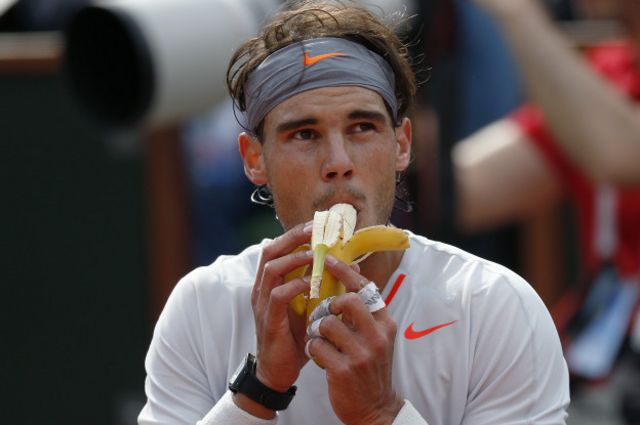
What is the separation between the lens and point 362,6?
10.5 ft

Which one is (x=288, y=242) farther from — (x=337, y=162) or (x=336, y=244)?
(x=337, y=162)

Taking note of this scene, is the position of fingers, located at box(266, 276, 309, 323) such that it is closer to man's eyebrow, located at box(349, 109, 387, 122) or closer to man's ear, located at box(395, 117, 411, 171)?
man's eyebrow, located at box(349, 109, 387, 122)

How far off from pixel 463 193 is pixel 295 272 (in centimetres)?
211

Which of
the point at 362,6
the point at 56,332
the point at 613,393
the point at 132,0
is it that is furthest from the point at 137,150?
the point at 362,6

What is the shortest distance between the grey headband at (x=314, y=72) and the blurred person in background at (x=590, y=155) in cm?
157

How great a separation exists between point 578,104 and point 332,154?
1.80 meters

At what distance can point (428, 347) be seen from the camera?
2.93m

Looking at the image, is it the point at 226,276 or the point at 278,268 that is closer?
the point at 278,268

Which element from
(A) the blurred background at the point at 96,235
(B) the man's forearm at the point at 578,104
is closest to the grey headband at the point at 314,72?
(B) the man's forearm at the point at 578,104

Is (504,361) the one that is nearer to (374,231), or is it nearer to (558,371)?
(558,371)

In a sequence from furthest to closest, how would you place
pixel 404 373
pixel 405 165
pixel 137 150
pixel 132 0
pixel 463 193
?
1. pixel 137 150
2. pixel 463 193
3. pixel 132 0
4. pixel 405 165
5. pixel 404 373

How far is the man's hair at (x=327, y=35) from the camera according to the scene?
3.04 meters

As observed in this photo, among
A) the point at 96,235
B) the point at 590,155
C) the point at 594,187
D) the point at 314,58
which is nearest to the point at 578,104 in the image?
the point at 590,155

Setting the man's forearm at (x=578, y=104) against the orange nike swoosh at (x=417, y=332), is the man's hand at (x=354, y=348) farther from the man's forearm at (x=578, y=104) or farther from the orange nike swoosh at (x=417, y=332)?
the man's forearm at (x=578, y=104)
